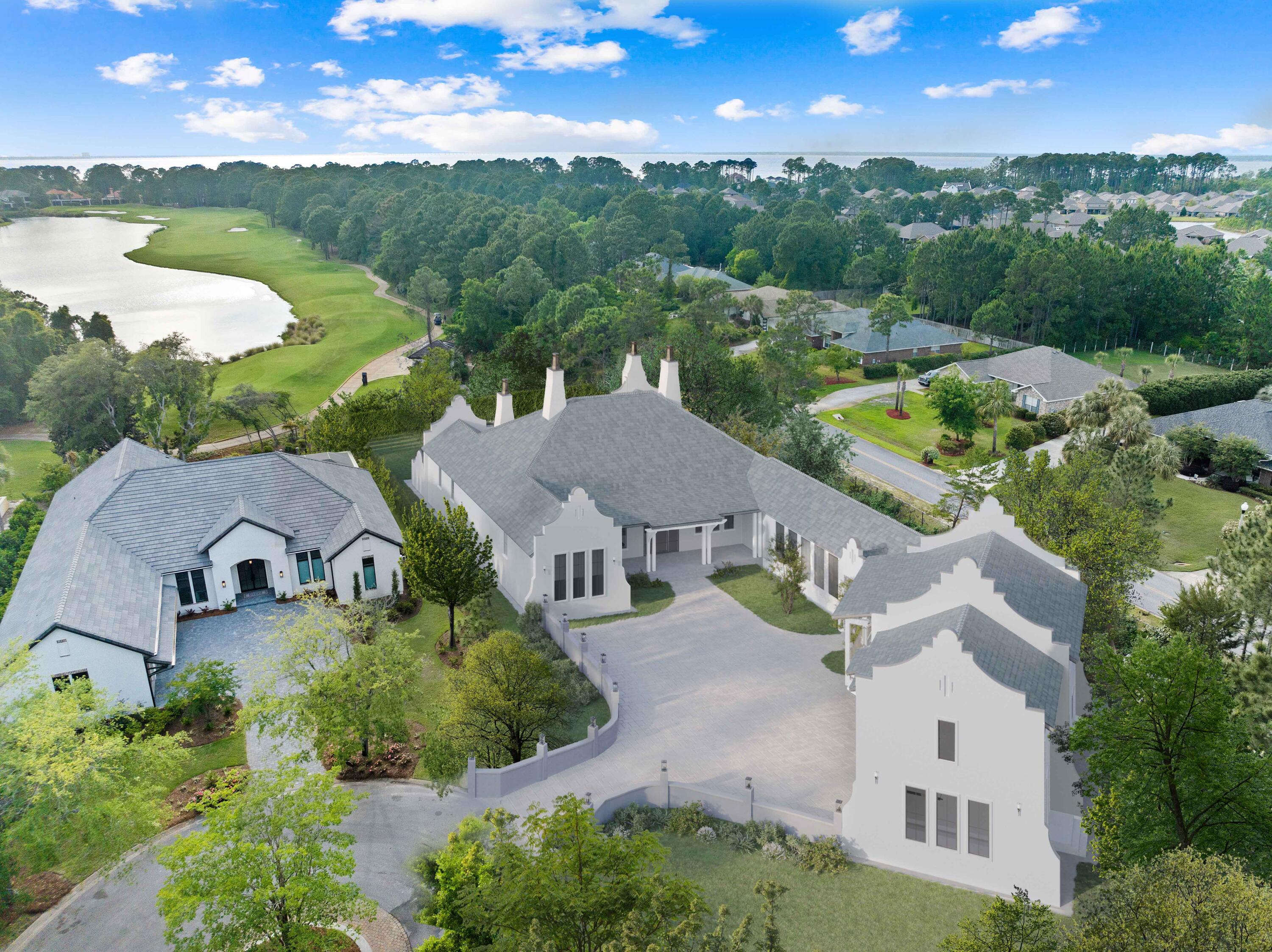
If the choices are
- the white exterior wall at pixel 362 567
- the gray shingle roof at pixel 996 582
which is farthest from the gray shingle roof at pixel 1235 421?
the white exterior wall at pixel 362 567

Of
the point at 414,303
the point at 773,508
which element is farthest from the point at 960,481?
the point at 414,303

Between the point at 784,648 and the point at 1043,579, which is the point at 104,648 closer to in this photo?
the point at 784,648

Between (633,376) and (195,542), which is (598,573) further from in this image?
(195,542)

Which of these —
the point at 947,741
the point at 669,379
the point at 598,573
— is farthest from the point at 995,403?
the point at 947,741

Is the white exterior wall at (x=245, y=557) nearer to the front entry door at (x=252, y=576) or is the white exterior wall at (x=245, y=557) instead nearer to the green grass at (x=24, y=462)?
the front entry door at (x=252, y=576)

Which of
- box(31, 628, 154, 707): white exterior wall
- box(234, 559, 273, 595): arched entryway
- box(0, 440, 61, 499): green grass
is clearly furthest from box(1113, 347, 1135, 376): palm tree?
box(0, 440, 61, 499): green grass

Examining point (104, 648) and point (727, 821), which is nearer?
point (727, 821)

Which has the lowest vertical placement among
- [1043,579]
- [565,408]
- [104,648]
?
[104,648]
